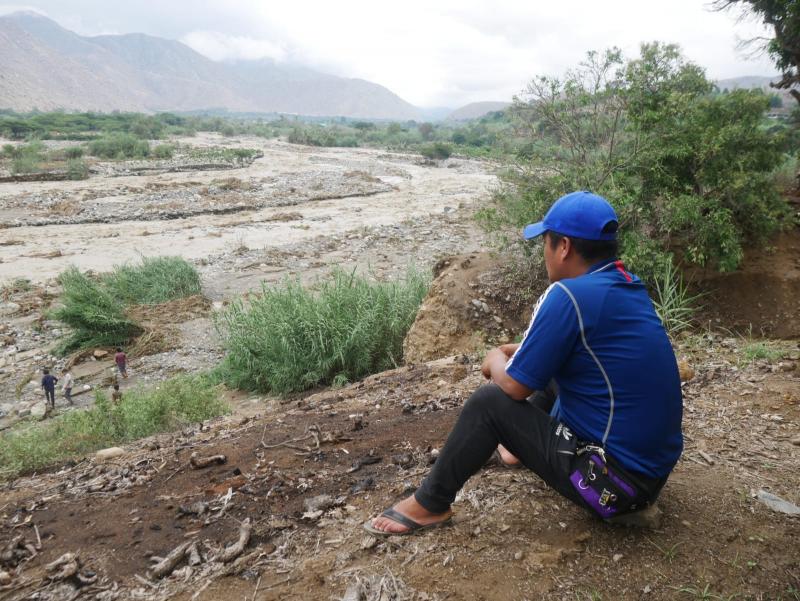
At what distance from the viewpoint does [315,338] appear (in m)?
5.98

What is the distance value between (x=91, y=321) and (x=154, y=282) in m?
2.39

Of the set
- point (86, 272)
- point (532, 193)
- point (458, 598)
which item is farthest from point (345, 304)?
point (86, 272)

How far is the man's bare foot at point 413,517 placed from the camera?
79.4 inches

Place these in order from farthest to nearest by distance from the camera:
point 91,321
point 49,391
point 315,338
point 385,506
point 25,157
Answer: point 25,157 → point 91,321 → point 49,391 → point 315,338 → point 385,506

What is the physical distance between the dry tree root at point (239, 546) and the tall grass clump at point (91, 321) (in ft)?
25.1

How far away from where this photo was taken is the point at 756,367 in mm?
3598

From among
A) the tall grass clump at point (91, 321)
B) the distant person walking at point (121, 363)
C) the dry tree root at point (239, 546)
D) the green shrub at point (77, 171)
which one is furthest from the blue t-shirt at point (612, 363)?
the green shrub at point (77, 171)

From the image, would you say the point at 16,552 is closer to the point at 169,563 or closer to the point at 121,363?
the point at 169,563

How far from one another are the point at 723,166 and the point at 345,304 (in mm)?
4283

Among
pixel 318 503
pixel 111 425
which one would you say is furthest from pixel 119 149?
pixel 318 503

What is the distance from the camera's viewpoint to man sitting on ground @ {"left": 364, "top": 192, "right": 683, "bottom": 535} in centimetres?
170

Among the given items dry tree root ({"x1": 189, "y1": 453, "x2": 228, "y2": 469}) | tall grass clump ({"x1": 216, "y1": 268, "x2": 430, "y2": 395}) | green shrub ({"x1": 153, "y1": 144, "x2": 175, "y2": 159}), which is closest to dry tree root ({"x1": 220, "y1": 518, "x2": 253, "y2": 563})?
dry tree root ({"x1": 189, "y1": 453, "x2": 228, "y2": 469})

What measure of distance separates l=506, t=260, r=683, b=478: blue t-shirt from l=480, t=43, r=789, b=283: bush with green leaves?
4088 millimetres

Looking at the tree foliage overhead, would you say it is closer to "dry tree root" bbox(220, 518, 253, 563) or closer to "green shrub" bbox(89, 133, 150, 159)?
"dry tree root" bbox(220, 518, 253, 563)
